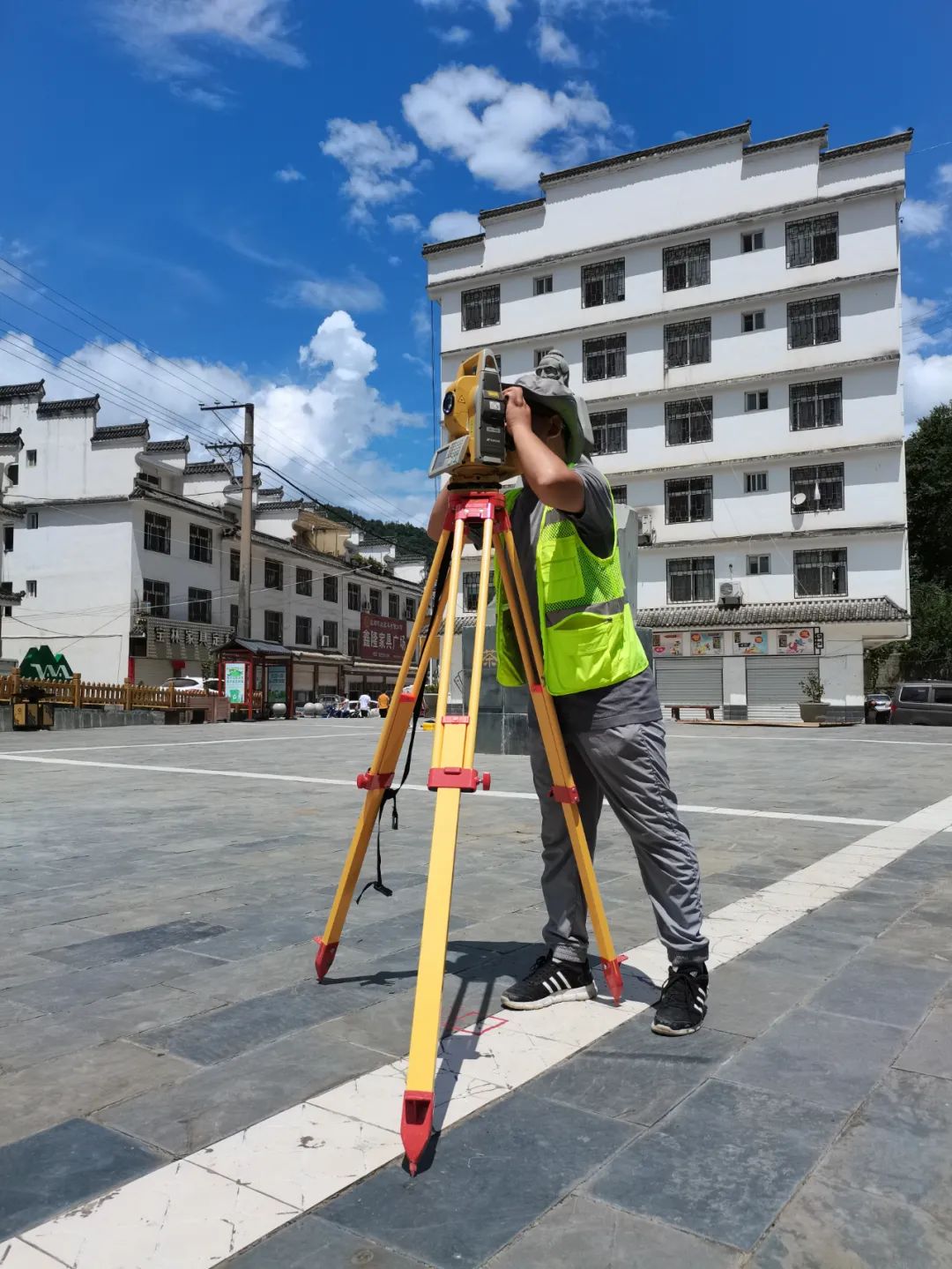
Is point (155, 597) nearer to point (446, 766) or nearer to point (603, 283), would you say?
point (603, 283)

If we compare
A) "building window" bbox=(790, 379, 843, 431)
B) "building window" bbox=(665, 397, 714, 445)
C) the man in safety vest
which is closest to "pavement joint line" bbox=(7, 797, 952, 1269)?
the man in safety vest

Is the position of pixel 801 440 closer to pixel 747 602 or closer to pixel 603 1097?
pixel 747 602

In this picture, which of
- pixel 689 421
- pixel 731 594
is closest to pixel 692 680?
pixel 731 594

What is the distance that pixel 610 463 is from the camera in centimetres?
3297

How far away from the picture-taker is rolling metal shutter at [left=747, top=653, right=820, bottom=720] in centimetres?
3059

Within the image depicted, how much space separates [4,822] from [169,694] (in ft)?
59.6

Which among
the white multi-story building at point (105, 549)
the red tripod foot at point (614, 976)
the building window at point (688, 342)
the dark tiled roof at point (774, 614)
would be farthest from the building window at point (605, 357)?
the red tripod foot at point (614, 976)

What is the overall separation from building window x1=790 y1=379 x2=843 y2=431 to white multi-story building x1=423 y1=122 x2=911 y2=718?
6 cm

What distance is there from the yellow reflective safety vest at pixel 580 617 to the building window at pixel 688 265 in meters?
32.3

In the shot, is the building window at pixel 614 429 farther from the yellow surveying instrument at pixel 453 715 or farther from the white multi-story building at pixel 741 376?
the yellow surveying instrument at pixel 453 715

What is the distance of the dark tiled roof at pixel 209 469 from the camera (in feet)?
125

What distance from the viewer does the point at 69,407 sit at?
110 feet

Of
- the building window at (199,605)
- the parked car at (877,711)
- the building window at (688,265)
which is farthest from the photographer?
the building window at (199,605)

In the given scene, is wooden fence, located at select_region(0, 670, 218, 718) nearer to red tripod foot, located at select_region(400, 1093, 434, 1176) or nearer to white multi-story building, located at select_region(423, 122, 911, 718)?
white multi-story building, located at select_region(423, 122, 911, 718)
